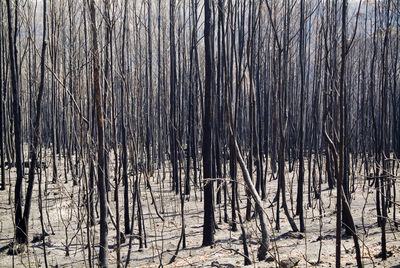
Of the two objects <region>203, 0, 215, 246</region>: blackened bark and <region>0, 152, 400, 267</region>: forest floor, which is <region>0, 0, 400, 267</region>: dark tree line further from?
<region>0, 152, 400, 267</region>: forest floor

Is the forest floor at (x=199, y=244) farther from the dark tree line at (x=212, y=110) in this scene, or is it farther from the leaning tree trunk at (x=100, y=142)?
the leaning tree trunk at (x=100, y=142)

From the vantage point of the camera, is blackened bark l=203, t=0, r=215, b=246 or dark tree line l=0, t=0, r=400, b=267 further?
blackened bark l=203, t=0, r=215, b=246

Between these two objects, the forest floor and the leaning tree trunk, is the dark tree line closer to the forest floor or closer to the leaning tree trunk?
the leaning tree trunk

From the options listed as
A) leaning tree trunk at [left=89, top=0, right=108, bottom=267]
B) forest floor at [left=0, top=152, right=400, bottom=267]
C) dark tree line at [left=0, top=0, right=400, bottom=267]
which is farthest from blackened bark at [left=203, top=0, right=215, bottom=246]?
leaning tree trunk at [left=89, top=0, right=108, bottom=267]

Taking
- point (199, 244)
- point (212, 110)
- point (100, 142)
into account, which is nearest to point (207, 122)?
point (212, 110)

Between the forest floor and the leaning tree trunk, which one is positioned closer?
A: the leaning tree trunk

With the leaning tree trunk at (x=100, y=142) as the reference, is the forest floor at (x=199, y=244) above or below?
below

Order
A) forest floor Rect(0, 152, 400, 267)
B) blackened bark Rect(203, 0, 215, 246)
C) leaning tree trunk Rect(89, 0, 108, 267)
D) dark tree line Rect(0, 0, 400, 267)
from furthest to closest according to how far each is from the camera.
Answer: blackened bark Rect(203, 0, 215, 246) → forest floor Rect(0, 152, 400, 267) → dark tree line Rect(0, 0, 400, 267) → leaning tree trunk Rect(89, 0, 108, 267)

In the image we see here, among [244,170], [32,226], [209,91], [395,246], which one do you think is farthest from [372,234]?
[32,226]

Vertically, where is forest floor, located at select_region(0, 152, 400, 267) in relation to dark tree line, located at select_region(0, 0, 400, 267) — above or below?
below

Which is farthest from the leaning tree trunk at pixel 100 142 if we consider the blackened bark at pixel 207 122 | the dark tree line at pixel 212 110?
the blackened bark at pixel 207 122

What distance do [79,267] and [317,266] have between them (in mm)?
4238

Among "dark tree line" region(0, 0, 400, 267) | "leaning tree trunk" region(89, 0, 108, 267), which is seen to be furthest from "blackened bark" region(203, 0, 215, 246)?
"leaning tree trunk" region(89, 0, 108, 267)

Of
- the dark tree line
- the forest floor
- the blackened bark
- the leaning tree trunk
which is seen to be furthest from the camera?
the blackened bark
